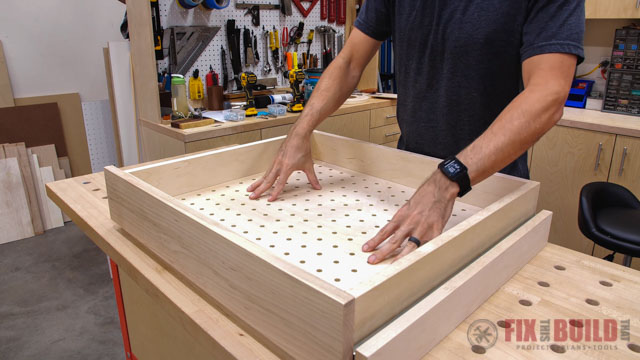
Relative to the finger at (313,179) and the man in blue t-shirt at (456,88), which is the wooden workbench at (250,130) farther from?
the finger at (313,179)

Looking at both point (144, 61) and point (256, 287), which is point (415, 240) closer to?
point (256, 287)

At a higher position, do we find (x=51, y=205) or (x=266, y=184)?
(x=266, y=184)

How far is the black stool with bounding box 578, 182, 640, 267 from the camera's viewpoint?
136 centimetres

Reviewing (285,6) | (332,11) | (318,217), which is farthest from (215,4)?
(318,217)

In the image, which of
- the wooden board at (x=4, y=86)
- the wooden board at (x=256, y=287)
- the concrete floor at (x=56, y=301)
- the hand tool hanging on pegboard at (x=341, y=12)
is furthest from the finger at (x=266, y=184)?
the wooden board at (x=4, y=86)

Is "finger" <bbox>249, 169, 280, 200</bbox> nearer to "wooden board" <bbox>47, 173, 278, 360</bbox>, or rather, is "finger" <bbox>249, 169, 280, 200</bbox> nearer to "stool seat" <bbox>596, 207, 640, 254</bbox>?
"wooden board" <bbox>47, 173, 278, 360</bbox>

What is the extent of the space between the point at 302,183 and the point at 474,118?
0.51m

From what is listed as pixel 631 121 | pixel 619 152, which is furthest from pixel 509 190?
pixel 631 121

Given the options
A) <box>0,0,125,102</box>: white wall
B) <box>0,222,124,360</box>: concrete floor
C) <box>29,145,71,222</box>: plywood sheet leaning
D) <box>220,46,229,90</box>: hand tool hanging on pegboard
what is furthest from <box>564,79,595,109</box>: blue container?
<box>29,145,71,222</box>: plywood sheet leaning

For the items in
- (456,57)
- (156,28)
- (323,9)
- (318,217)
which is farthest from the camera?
(323,9)

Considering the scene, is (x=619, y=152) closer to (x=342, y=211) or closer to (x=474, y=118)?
(x=474, y=118)

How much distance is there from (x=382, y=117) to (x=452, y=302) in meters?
2.44

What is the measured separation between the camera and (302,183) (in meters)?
1.25

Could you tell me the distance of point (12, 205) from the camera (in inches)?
116
